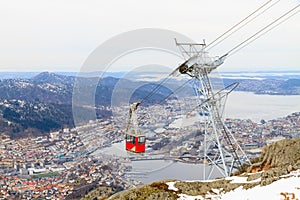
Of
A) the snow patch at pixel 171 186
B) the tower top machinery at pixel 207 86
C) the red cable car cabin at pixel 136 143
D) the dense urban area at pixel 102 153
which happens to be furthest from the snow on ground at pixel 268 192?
the dense urban area at pixel 102 153

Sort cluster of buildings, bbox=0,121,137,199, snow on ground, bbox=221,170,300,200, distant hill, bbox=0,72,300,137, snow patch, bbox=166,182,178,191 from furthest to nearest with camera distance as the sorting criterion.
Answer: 1. distant hill, bbox=0,72,300,137
2. cluster of buildings, bbox=0,121,137,199
3. snow patch, bbox=166,182,178,191
4. snow on ground, bbox=221,170,300,200

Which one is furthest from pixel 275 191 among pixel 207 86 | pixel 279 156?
pixel 207 86

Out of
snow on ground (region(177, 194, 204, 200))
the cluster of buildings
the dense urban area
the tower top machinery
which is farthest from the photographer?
the cluster of buildings

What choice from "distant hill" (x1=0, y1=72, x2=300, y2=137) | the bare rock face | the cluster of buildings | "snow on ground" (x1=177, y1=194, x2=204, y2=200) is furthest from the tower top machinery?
"distant hill" (x1=0, y1=72, x2=300, y2=137)

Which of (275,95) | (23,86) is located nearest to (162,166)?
(275,95)

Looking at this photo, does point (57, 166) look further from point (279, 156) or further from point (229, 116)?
point (279, 156)

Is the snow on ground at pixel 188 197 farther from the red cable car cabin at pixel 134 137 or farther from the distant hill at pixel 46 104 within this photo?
the distant hill at pixel 46 104

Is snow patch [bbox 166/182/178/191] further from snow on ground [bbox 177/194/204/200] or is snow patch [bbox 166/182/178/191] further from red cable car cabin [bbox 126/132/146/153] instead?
red cable car cabin [bbox 126/132/146/153]
